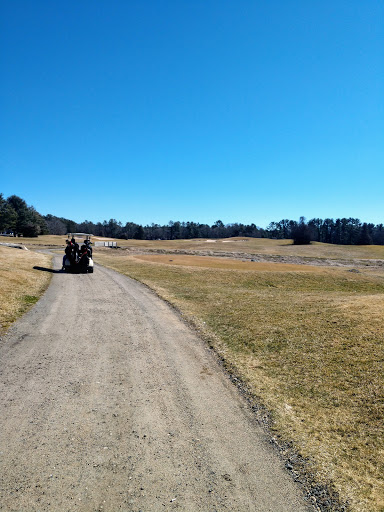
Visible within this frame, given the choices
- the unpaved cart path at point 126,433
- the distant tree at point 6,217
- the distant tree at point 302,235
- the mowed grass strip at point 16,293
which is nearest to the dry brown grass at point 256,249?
the distant tree at point 6,217

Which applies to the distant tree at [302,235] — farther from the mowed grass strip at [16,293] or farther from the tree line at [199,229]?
the mowed grass strip at [16,293]

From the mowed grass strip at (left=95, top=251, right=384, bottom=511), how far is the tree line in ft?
316

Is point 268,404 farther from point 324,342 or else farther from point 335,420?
point 324,342

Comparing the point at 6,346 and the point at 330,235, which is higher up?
the point at 330,235

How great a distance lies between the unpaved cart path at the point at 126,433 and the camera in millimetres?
3711

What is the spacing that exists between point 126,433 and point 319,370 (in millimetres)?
5108

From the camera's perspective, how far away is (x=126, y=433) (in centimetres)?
486

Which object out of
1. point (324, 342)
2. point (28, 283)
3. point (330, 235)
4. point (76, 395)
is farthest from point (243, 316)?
point (330, 235)

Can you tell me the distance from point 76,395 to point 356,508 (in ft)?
15.7

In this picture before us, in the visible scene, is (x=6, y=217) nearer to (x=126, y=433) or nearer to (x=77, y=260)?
(x=77, y=260)

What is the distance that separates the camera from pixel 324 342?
9.59 metres

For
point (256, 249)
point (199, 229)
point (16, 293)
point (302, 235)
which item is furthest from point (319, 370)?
point (199, 229)

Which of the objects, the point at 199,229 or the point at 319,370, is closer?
the point at 319,370

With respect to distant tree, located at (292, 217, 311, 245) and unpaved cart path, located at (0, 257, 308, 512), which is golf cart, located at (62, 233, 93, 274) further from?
distant tree, located at (292, 217, 311, 245)
